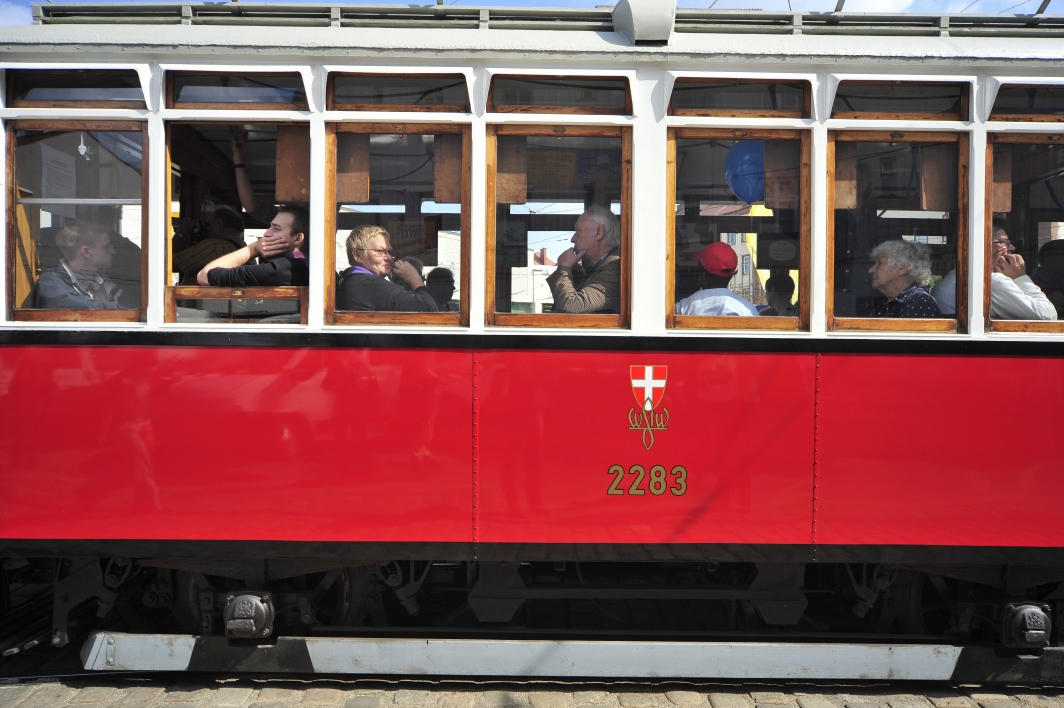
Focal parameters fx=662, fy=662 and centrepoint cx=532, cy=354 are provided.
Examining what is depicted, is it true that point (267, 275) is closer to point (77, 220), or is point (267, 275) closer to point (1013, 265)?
point (77, 220)

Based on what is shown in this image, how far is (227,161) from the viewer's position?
10.7 feet

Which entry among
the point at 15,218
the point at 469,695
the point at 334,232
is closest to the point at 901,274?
the point at 334,232

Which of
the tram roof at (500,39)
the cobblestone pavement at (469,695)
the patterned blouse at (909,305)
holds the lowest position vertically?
the cobblestone pavement at (469,695)

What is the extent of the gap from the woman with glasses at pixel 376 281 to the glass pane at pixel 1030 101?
2.71 m

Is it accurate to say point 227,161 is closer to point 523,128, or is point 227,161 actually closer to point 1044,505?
point 523,128

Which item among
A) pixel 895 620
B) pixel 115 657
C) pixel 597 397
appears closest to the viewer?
pixel 597 397

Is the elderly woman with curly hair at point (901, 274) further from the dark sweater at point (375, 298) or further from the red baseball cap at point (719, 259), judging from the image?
the dark sweater at point (375, 298)

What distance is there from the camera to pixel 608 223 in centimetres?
304

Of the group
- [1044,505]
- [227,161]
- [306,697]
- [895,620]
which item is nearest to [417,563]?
[306,697]

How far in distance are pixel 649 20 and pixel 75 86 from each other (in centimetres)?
258

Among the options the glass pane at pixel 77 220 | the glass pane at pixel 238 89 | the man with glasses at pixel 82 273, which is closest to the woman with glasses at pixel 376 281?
the glass pane at pixel 238 89

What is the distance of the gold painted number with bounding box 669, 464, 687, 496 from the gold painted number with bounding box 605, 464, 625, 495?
0.22 meters

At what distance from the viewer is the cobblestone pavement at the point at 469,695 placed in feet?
10.3

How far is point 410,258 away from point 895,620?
315 cm
